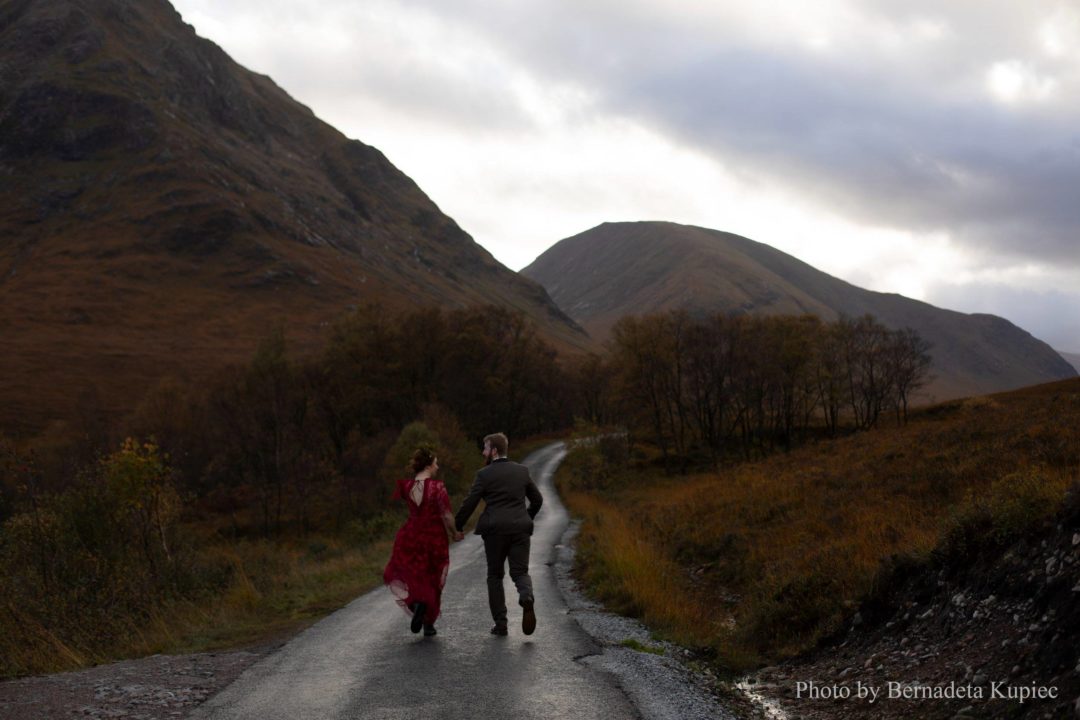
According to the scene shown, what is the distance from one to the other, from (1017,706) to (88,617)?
1356 centimetres

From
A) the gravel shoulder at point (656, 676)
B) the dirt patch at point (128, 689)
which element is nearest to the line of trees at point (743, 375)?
the gravel shoulder at point (656, 676)

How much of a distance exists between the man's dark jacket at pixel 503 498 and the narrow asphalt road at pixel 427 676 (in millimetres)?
1394

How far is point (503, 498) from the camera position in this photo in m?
9.57

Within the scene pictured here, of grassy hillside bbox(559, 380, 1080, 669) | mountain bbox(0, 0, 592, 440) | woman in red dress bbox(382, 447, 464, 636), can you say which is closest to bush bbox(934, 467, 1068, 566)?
grassy hillside bbox(559, 380, 1080, 669)

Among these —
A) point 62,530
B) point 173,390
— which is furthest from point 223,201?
point 62,530

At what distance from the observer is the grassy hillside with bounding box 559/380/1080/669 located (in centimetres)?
907

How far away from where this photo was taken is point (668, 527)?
24.0 meters

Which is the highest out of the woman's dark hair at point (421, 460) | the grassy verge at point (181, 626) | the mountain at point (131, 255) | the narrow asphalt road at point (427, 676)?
the mountain at point (131, 255)

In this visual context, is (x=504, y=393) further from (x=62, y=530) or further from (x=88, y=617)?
(x=88, y=617)

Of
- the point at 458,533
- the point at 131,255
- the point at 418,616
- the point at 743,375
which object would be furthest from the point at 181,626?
the point at 131,255

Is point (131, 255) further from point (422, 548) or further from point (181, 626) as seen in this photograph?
point (422, 548)

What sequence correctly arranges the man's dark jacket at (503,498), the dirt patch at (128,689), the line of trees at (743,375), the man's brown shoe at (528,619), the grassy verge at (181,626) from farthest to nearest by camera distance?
the line of trees at (743,375), the grassy verge at (181,626), the man's dark jacket at (503,498), the man's brown shoe at (528,619), the dirt patch at (128,689)

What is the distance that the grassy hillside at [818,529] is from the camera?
9070 mm

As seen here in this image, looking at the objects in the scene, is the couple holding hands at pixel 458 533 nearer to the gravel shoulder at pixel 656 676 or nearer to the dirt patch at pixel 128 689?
the gravel shoulder at pixel 656 676
